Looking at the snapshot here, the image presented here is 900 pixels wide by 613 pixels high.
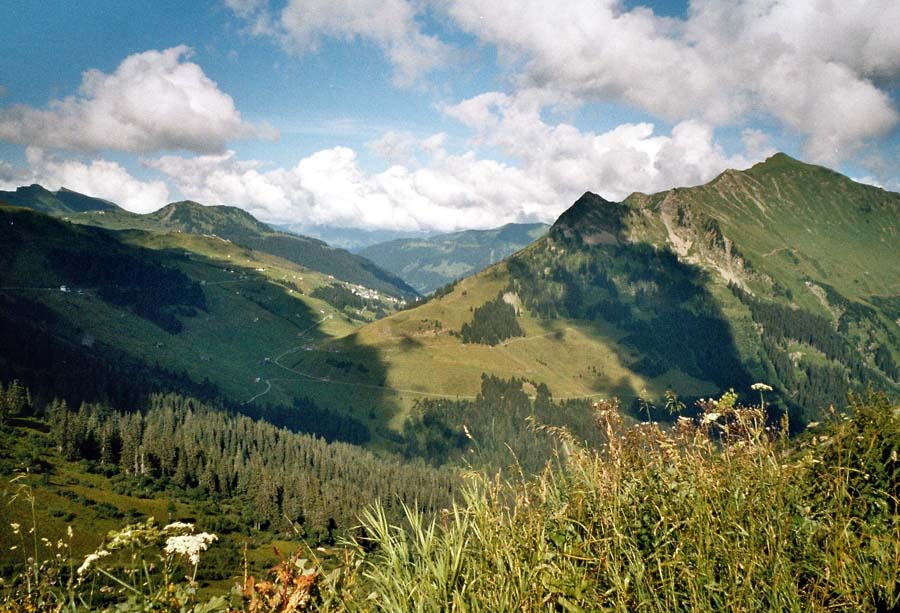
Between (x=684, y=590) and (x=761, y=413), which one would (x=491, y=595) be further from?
(x=761, y=413)

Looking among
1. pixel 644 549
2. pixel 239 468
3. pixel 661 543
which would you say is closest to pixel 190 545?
pixel 644 549

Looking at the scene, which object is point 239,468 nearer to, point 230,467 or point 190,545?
point 230,467

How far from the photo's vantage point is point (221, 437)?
503 feet

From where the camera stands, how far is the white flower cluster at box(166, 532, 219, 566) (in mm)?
4562

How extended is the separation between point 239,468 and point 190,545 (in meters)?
150

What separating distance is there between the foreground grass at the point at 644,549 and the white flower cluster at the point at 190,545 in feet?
1.90

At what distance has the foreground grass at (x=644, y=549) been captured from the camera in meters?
3.45

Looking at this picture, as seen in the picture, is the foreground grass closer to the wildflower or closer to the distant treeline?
the wildflower

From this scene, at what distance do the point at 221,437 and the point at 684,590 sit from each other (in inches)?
6759

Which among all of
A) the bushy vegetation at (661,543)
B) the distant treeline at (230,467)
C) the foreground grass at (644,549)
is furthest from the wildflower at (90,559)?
the distant treeline at (230,467)

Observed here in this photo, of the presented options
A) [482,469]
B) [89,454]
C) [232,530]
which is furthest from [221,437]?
[482,469]

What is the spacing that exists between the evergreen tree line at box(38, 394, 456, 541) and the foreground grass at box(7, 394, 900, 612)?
113343 mm

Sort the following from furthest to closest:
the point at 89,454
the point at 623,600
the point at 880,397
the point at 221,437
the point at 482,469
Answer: the point at 221,437 → the point at 89,454 → the point at 880,397 → the point at 482,469 → the point at 623,600

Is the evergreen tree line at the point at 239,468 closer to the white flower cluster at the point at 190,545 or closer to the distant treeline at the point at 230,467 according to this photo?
the distant treeline at the point at 230,467
